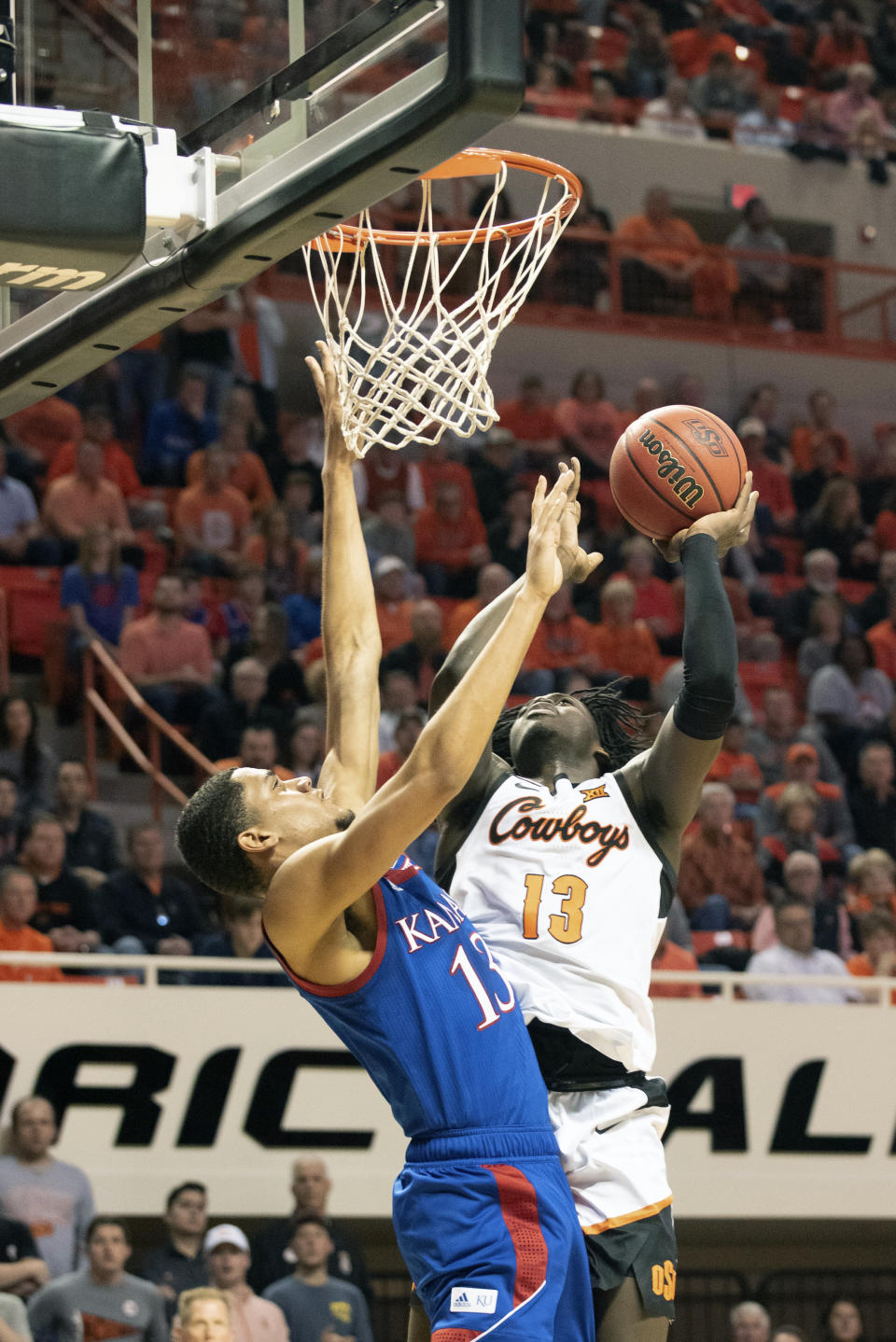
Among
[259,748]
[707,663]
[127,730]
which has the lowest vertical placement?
[127,730]

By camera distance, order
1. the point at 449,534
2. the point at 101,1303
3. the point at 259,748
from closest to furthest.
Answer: the point at 101,1303
the point at 259,748
the point at 449,534

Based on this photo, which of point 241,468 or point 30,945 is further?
point 241,468

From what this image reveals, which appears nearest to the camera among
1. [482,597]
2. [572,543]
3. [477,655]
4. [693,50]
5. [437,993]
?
[437,993]

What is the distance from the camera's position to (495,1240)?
354cm

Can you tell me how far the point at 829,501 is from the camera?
1357 cm

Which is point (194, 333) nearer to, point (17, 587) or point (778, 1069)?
point (17, 587)

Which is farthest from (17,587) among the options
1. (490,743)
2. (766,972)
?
(490,743)

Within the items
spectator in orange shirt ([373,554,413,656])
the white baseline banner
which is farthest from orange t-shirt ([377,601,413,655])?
the white baseline banner

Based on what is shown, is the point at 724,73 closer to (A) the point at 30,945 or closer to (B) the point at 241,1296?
(A) the point at 30,945

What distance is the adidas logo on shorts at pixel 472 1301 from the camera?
3.50 metres

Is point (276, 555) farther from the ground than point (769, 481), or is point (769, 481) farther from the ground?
point (276, 555)

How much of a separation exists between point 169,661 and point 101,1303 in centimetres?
357

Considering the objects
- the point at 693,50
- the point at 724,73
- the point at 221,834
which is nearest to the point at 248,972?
the point at 221,834

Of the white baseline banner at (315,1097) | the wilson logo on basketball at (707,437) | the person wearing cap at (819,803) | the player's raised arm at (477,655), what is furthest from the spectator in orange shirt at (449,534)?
the player's raised arm at (477,655)
